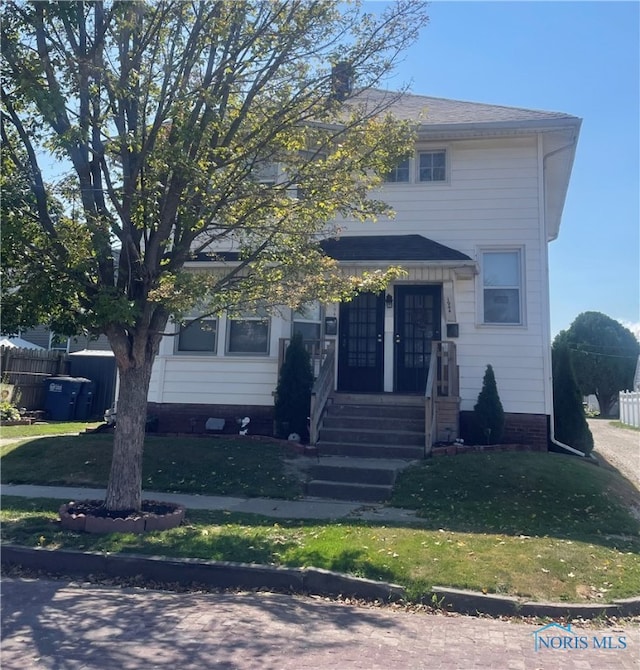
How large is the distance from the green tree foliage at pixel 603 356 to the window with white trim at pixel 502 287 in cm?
3294

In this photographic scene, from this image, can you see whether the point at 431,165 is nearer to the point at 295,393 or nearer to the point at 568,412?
the point at 295,393

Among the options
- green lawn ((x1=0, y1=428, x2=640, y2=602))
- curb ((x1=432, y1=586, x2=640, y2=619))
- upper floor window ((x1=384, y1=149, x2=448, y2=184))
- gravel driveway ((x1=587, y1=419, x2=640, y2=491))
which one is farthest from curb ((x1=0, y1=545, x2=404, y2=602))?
upper floor window ((x1=384, y1=149, x2=448, y2=184))

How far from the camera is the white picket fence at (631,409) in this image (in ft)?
89.7

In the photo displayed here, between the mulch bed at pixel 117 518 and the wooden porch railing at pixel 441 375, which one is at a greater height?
the wooden porch railing at pixel 441 375

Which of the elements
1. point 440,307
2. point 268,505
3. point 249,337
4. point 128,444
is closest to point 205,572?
point 128,444

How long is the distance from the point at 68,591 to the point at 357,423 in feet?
21.1

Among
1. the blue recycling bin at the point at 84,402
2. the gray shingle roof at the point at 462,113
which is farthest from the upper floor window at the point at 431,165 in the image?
the blue recycling bin at the point at 84,402

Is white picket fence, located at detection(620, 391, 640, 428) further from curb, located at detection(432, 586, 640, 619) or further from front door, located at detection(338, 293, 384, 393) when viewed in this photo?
curb, located at detection(432, 586, 640, 619)

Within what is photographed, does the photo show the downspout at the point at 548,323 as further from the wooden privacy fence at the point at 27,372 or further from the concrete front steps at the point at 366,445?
the wooden privacy fence at the point at 27,372

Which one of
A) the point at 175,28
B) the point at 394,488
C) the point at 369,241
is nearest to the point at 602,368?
the point at 369,241

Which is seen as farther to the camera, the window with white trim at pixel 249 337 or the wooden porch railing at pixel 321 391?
the window with white trim at pixel 249 337

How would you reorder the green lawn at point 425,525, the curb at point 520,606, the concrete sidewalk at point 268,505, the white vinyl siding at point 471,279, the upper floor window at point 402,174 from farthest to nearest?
the upper floor window at point 402,174 < the white vinyl siding at point 471,279 < the concrete sidewalk at point 268,505 < the green lawn at point 425,525 < the curb at point 520,606

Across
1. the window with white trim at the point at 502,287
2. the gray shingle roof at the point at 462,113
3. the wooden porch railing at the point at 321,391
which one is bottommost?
the wooden porch railing at the point at 321,391

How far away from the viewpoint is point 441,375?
1164 centimetres
